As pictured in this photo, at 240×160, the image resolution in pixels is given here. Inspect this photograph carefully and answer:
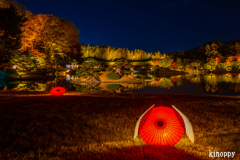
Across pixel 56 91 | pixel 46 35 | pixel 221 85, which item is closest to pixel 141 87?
pixel 221 85

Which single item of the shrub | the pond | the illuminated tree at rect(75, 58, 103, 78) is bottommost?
the pond

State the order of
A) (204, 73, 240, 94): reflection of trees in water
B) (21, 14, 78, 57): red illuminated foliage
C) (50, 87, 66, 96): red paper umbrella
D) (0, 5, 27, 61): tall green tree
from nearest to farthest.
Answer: (50, 87, 66, 96): red paper umbrella < (0, 5, 27, 61): tall green tree < (204, 73, 240, 94): reflection of trees in water < (21, 14, 78, 57): red illuminated foliage

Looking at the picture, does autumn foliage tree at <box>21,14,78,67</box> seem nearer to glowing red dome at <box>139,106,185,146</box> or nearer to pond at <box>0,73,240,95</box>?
pond at <box>0,73,240,95</box>

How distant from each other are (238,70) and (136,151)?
2516 inches

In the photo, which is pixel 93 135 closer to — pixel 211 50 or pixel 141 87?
pixel 141 87

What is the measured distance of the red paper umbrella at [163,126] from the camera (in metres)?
2.86

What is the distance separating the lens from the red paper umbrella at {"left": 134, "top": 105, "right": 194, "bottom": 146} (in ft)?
9.37

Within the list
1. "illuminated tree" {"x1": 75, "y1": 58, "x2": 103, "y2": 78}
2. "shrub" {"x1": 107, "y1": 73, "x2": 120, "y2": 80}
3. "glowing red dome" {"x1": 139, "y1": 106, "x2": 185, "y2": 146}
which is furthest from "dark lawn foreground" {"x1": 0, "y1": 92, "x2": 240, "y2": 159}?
"shrub" {"x1": 107, "y1": 73, "x2": 120, "y2": 80}

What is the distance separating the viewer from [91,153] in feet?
9.33

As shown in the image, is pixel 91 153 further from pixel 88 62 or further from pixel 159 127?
pixel 88 62

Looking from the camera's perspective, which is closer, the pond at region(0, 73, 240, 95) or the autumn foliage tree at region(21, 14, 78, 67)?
the pond at region(0, 73, 240, 95)

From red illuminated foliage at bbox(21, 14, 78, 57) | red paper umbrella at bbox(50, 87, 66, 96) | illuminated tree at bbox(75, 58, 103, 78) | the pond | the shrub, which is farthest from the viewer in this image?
the shrub

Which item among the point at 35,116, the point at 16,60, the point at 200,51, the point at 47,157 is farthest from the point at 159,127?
the point at 200,51

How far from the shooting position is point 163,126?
2.87 meters
